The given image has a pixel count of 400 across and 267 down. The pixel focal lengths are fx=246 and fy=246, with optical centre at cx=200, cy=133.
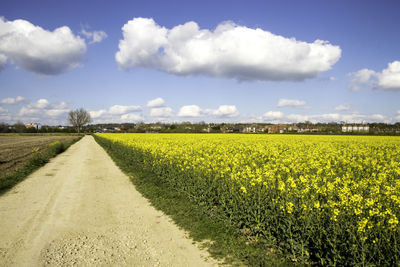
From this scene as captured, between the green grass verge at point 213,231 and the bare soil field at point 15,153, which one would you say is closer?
the green grass verge at point 213,231

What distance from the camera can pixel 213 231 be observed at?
19.8 feet

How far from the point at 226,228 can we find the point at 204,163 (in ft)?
11.4

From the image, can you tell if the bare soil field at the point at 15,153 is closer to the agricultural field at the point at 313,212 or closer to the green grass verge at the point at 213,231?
the green grass verge at the point at 213,231

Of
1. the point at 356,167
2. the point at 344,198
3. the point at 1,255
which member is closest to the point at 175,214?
the point at 1,255


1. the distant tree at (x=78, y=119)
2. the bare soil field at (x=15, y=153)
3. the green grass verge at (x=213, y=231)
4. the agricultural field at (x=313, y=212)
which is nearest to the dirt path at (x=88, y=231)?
the green grass verge at (x=213, y=231)

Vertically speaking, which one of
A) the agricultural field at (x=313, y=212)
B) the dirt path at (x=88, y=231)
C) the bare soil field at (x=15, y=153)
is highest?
the agricultural field at (x=313, y=212)

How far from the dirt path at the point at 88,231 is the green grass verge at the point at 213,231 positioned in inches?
12.2

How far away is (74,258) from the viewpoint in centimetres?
493

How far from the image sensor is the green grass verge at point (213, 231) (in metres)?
4.78

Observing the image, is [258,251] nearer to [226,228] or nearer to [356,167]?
[226,228]

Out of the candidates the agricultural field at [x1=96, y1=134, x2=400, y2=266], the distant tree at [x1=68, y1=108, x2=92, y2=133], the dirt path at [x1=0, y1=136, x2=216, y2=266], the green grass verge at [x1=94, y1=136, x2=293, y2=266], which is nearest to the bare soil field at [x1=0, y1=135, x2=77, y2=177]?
the dirt path at [x1=0, y1=136, x2=216, y2=266]

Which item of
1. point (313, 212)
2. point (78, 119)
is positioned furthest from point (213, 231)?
point (78, 119)

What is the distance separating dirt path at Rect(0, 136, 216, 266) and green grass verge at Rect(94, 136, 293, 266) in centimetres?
31

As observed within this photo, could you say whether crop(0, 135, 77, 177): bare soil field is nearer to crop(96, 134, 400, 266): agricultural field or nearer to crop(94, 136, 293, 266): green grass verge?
crop(94, 136, 293, 266): green grass verge
